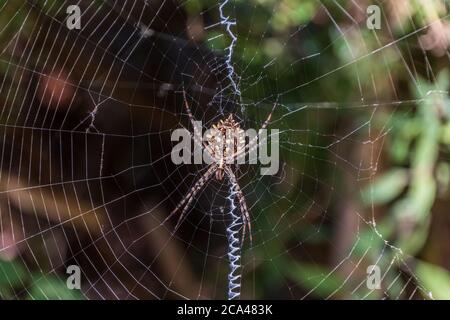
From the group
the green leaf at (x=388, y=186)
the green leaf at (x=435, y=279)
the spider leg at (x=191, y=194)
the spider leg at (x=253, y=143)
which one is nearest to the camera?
the green leaf at (x=435, y=279)

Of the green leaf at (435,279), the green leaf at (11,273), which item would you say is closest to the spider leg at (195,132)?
the green leaf at (11,273)

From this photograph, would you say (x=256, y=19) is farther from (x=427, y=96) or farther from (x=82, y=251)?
(x=82, y=251)

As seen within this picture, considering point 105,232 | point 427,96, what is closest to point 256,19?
point 427,96

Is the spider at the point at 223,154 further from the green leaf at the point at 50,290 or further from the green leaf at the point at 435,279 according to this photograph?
the green leaf at the point at 435,279

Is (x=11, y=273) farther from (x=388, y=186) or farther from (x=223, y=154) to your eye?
(x=388, y=186)

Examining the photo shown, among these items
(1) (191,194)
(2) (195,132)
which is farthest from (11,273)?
(2) (195,132)
